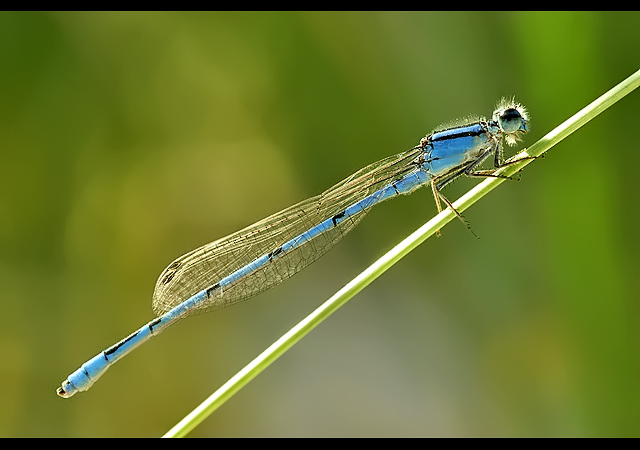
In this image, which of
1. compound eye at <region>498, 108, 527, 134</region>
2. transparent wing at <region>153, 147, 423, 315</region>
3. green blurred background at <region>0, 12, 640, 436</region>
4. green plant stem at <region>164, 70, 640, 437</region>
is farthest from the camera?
green blurred background at <region>0, 12, 640, 436</region>

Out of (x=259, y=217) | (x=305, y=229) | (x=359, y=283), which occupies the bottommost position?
(x=359, y=283)

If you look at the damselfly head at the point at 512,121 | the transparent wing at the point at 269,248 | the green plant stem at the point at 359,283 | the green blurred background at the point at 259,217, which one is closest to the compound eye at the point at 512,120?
the damselfly head at the point at 512,121

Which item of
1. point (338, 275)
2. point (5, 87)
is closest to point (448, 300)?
point (338, 275)

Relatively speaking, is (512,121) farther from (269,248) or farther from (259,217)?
(259,217)

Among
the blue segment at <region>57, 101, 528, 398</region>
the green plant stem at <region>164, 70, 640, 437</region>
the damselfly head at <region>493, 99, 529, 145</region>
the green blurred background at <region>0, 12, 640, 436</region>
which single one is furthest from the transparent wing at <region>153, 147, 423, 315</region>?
the green plant stem at <region>164, 70, 640, 437</region>

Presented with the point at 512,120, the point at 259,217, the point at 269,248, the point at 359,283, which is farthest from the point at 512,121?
the point at 259,217

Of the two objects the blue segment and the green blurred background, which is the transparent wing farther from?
the green blurred background

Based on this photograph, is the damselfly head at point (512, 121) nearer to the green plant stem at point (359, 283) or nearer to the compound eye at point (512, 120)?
the compound eye at point (512, 120)
